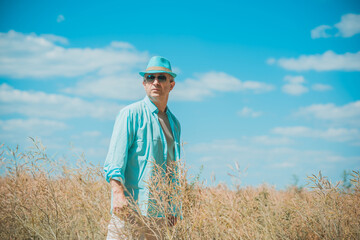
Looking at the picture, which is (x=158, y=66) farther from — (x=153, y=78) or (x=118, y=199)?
(x=118, y=199)

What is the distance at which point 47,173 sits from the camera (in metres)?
3.92

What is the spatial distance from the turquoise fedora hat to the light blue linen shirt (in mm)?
478

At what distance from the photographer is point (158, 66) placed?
391 centimetres

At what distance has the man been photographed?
10.2 ft

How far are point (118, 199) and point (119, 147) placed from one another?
0.57m

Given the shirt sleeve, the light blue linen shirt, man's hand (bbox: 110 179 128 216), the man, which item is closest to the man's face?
the man

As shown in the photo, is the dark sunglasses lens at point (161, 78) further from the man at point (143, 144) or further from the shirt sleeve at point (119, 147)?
the shirt sleeve at point (119, 147)

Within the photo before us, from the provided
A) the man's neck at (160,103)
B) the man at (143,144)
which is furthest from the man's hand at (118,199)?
the man's neck at (160,103)

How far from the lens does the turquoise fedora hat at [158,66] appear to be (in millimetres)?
3879

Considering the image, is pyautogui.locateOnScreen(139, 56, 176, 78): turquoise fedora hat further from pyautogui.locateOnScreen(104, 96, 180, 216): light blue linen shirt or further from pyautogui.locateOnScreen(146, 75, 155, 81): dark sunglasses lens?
pyautogui.locateOnScreen(104, 96, 180, 216): light blue linen shirt

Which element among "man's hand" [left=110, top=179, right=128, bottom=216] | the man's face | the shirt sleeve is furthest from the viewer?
the man's face

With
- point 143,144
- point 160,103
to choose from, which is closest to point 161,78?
point 160,103

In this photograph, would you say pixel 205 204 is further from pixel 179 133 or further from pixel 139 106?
pixel 139 106

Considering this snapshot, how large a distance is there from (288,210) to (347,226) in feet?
2.70
